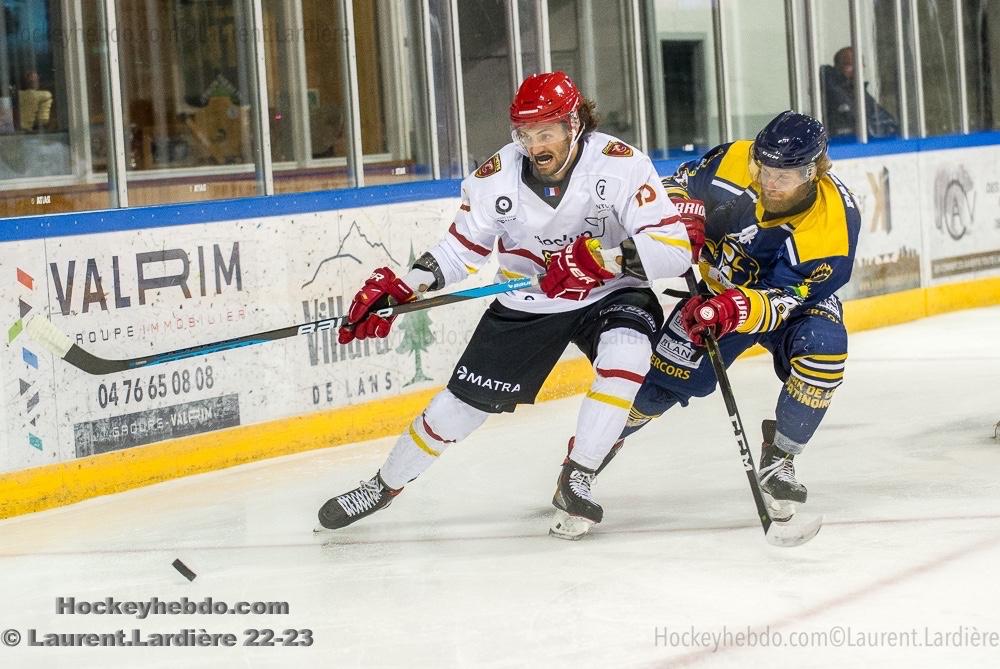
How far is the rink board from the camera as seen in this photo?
3959 mm

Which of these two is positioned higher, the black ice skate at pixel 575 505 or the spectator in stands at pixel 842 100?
the spectator in stands at pixel 842 100

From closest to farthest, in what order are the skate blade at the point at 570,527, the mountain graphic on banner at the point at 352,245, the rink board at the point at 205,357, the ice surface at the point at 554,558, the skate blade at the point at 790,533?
1. the ice surface at the point at 554,558
2. the skate blade at the point at 790,533
3. the skate blade at the point at 570,527
4. the rink board at the point at 205,357
5. the mountain graphic on banner at the point at 352,245

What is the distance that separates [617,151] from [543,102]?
24 centimetres

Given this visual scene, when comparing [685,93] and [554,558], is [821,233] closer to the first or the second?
[554,558]

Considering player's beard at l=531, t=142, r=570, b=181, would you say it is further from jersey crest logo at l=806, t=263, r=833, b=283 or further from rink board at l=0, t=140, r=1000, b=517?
rink board at l=0, t=140, r=1000, b=517

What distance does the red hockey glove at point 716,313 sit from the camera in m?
3.09

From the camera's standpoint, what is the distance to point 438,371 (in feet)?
16.9

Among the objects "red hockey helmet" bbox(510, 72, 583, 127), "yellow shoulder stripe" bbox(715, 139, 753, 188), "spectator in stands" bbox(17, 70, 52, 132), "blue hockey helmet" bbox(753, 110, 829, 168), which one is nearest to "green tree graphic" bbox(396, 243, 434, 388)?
"spectator in stands" bbox(17, 70, 52, 132)

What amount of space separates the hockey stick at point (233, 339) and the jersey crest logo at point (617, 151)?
336 millimetres

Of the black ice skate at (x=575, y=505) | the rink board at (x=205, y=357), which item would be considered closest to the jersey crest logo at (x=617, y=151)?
the black ice skate at (x=575, y=505)

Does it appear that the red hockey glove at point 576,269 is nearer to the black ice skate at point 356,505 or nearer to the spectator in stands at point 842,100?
the black ice skate at point 356,505

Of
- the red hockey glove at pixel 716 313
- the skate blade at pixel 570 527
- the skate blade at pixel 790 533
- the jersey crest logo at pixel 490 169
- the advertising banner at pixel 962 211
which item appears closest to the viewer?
the skate blade at pixel 790 533

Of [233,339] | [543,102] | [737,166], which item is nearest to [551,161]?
[543,102]

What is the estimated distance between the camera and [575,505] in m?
3.18
